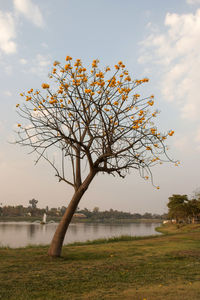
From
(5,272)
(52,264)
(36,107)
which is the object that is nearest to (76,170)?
(36,107)

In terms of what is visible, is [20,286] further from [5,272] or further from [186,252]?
[186,252]

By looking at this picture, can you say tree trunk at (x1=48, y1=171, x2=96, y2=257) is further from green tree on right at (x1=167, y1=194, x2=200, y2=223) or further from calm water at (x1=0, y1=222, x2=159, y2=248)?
green tree on right at (x1=167, y1=194, x2=200, y2=223)

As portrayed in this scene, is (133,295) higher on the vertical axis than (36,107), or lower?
lower

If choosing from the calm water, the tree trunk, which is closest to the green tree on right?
the calm water

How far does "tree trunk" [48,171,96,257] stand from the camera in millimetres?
10797

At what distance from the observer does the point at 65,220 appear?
1105 cm

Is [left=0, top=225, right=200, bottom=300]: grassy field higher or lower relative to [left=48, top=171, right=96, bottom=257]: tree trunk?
lower

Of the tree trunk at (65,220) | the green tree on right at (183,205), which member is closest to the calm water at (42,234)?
the green tree on right at (183,205)

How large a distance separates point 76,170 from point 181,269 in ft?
19.4

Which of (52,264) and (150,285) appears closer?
(150,285)

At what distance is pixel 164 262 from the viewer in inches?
400

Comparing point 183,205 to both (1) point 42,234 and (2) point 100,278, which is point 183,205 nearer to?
(1) point 42,234

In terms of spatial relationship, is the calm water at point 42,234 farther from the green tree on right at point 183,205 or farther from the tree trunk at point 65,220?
the tree trunk at point 65,220

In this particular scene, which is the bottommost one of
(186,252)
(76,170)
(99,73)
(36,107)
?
(186,252)
